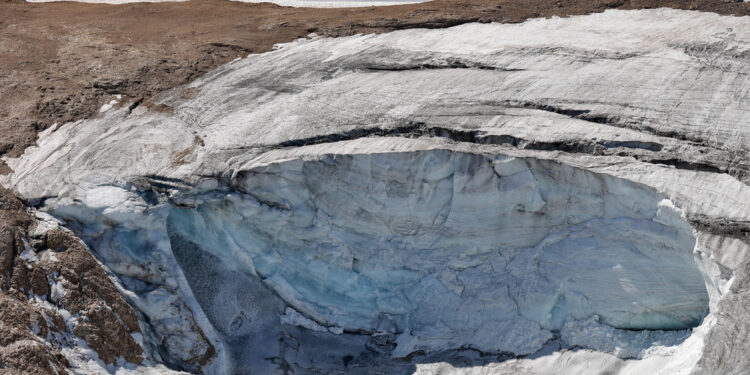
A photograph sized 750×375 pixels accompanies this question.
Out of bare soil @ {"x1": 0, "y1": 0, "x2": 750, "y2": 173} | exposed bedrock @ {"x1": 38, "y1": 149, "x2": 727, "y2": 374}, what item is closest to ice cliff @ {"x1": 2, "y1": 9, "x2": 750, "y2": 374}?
exposed bedrock @ {"x1": 38, "y1": 149, "x2": 727, "y2": 374}

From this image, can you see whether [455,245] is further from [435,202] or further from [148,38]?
[148,38]

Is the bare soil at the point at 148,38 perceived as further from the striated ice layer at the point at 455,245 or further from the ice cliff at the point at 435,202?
the striated ice layer at the point at 455,245

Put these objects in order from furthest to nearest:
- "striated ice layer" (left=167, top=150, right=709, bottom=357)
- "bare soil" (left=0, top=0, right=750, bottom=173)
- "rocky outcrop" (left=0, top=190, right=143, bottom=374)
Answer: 1. "bare soil" (left=0, top=0, right=750, bottom=173)
2. "striated ice layer" (left=167, top=150, right=709, bottom=357)
3. "rocky outcrop" (left=0, top=190, right=143, bottom=374)

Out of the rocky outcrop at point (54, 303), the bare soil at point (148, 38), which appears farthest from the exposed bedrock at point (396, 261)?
the bare soil at point (148, 38)

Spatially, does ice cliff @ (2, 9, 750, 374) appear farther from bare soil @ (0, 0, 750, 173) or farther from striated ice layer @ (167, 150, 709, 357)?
bare soil @ (0, 0, 750, 173)

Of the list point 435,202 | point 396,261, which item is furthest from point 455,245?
point 396,261

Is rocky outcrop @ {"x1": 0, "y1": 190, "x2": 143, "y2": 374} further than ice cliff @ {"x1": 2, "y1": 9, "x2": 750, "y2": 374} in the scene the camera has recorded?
No
